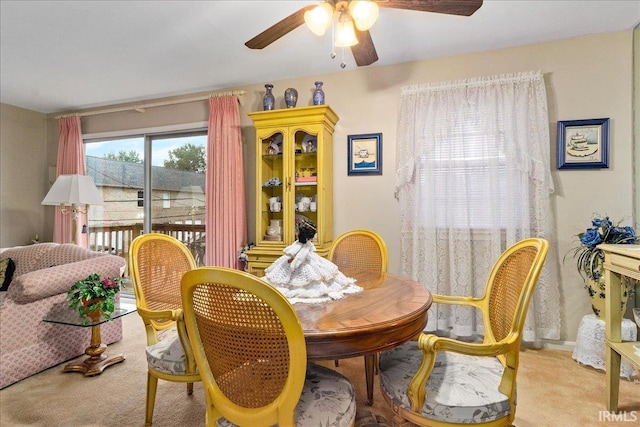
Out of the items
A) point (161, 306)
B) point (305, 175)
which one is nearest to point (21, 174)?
point (305, 175)

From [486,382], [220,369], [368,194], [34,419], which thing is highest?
[368,194]

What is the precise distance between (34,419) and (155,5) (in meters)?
2.46

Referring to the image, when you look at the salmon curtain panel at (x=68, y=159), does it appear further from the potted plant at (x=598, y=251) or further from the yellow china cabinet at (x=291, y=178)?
the potted plant at (x=598, y=251)

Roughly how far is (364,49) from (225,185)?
2.01 metres

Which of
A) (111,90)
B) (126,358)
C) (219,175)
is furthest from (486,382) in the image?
(111,90)

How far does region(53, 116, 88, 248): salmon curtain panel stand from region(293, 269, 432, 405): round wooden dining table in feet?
13.4

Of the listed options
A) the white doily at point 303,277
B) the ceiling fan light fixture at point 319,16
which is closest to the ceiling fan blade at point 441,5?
the ceiling fan light fixture at point 319,16

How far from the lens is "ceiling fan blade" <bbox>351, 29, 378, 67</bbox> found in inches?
71.1

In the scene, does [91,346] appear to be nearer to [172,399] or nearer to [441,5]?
[172,399]

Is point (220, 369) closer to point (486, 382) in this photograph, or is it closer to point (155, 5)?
point (486, 382)

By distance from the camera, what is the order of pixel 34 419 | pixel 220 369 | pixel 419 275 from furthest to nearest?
1. pixel 419 275
2. pixel 34 419
3. pixel 220 369

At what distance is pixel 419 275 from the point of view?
2.89 metres

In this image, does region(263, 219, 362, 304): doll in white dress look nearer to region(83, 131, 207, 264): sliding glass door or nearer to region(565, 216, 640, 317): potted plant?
region(565, 216, 640, 317): potted plant

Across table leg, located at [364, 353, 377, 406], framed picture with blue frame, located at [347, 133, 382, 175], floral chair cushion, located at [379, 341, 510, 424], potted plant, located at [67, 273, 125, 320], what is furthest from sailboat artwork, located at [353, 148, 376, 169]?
potted plant, located at [67, 273, 125, 320]
